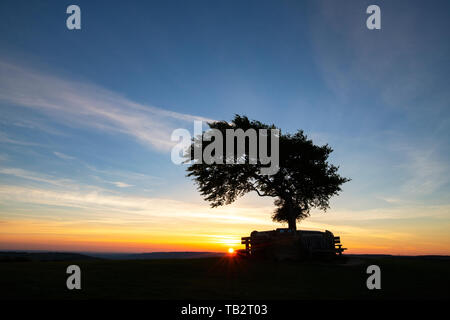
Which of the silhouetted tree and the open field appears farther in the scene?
the silhouetted tree

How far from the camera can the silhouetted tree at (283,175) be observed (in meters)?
36.6

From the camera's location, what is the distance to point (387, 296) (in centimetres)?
1452

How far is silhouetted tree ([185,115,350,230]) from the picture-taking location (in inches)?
1442

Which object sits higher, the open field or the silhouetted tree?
the silhouetted tree

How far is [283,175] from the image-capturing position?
37.5 meters

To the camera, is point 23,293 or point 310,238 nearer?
point 23,293

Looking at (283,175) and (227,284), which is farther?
(283,175)

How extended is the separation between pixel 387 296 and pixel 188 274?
10.8 m
